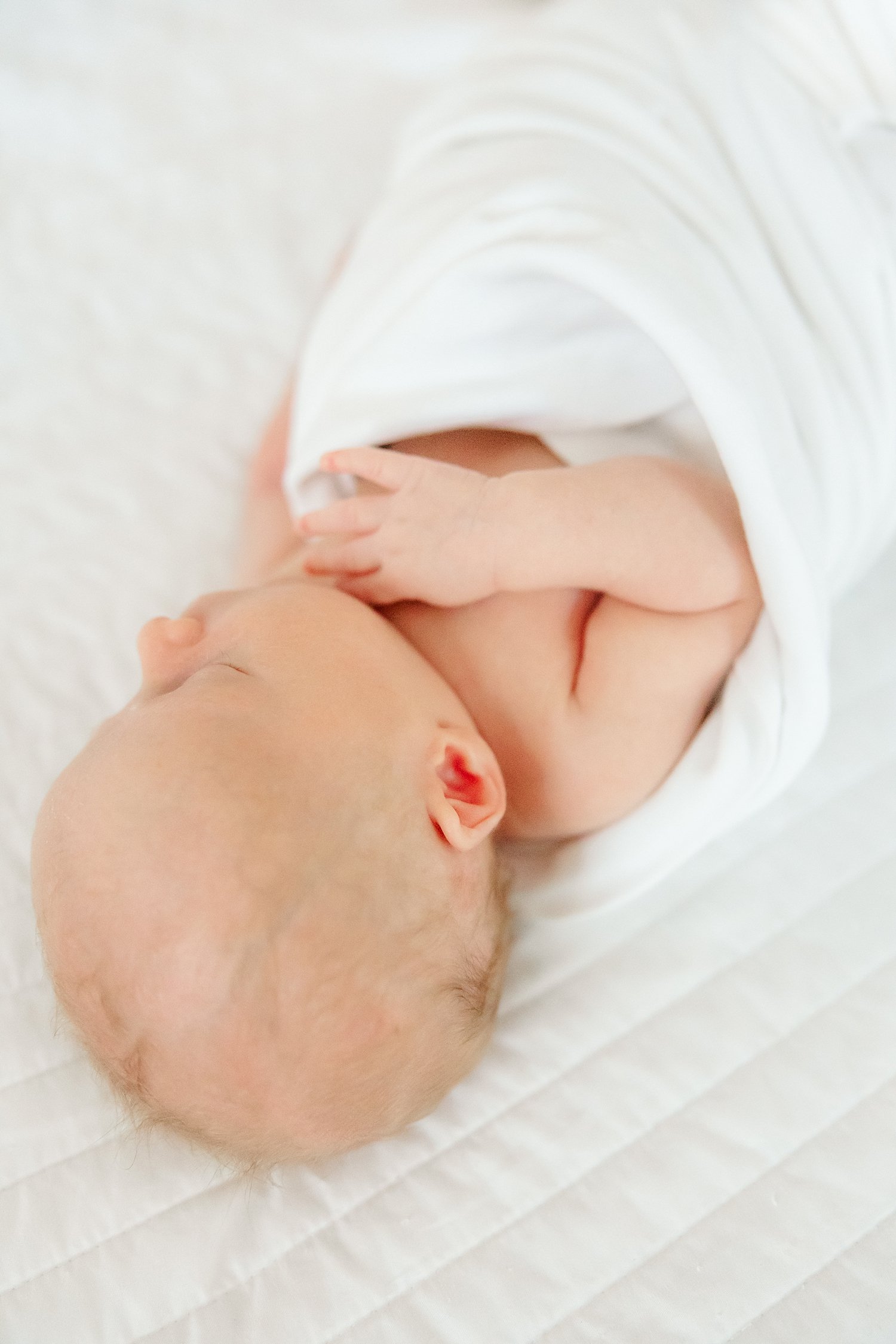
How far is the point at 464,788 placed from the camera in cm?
76

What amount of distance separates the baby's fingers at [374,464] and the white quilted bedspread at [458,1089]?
0.27 metres

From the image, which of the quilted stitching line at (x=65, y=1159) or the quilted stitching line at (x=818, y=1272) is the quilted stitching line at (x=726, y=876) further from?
the quilted stitching line at (x=65, y=1159)

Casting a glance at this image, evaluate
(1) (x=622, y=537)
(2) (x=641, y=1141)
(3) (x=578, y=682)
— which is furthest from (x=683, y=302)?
(2) (x=641, y=1141)

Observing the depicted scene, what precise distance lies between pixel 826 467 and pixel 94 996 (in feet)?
2.27

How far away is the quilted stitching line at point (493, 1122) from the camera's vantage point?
0.72 m

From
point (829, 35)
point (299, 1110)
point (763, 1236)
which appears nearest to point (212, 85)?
point (829, 35)

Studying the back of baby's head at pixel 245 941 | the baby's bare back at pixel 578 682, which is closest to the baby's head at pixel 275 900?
the back of baby's head at pixel 245 941

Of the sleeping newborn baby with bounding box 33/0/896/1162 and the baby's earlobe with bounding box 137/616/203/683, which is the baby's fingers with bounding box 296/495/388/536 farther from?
the baby's earlobe with bounding box 137/616/203/683

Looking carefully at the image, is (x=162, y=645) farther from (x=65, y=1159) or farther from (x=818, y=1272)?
(x=818, y=1272)

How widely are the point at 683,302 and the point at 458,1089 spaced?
620mm

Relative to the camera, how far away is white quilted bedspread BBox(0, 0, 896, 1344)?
0.73m

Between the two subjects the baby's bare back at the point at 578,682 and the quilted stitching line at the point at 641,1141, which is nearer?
the quilted stitching line at the point at 641,1141

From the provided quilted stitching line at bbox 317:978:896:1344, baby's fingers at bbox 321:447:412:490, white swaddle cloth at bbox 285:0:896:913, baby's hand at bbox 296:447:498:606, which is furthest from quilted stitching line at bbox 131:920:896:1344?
baby's fingers at bbox 321:447:412:490

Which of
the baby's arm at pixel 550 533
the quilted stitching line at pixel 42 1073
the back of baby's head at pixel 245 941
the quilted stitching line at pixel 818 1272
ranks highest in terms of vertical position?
the baby's arm at pixel 550 533
